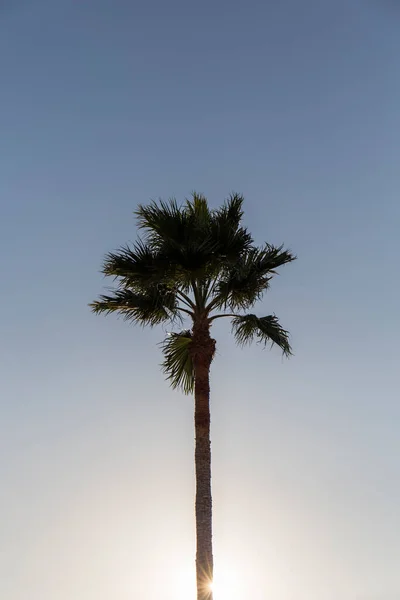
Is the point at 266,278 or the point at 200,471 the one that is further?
the point at 266,278

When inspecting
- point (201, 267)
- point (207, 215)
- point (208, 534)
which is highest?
point (207, 215)

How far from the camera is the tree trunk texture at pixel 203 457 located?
59.5ft

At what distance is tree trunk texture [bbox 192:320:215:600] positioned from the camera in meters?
18.1

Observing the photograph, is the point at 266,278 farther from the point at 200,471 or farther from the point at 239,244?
the point at 200,471

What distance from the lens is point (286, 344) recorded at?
20.6 metres

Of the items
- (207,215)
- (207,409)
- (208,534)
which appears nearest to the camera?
(208,534)

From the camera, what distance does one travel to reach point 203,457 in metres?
19.2

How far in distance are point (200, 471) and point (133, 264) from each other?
554 centimetres

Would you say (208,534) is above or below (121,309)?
below

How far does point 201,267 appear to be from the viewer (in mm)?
20141

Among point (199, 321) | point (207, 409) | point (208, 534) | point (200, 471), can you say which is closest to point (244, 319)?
point (199, 321)

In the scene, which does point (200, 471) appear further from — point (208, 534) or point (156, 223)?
point (156, 223)

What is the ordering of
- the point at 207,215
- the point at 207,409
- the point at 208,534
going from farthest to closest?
the point at 207,215
the point at 207,409
the point at 208,534

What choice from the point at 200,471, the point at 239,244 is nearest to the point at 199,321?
the point at 239,244
